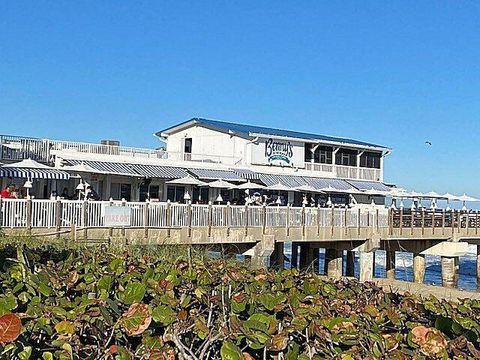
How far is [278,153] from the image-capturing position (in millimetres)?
41500

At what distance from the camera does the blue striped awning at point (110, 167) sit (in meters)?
30.6

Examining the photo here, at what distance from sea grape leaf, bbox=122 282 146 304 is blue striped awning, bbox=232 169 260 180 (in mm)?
33095

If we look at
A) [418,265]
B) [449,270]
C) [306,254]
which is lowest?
[449,270]

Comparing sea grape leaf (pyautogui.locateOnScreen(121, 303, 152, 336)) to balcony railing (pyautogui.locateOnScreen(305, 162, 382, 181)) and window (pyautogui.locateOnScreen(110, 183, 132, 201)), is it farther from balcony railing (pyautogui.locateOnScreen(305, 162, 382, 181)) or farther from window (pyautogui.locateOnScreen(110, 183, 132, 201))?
balcony railing (pyautogui.locateOnScreen(305, 162, 382, 181))

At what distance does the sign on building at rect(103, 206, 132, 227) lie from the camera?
22031 millimetres

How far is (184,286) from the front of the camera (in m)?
4.40

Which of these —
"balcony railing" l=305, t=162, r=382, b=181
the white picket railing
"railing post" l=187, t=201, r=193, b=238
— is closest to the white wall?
"balcony railing" l=305, t=162, r=382, b=181

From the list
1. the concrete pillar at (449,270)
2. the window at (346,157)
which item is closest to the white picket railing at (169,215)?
the concrete pillar at (449,270)

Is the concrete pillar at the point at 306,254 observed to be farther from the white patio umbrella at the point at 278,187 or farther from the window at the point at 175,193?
the window at the point at 175,193

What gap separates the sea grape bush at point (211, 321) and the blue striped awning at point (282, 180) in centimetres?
3320

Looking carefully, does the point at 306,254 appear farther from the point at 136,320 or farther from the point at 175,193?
the point at 136,320

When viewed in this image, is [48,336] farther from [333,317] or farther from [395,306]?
[395,306]

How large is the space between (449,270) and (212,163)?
1435cm

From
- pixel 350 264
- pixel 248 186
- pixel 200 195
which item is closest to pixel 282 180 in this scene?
pixel 248 186
